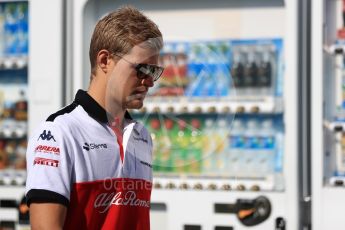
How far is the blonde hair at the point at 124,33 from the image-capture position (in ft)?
5.80

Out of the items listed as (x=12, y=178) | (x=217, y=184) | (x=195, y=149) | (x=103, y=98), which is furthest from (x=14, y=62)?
(x=103, y=98)

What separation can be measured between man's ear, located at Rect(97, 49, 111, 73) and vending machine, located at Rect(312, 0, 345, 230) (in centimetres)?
197

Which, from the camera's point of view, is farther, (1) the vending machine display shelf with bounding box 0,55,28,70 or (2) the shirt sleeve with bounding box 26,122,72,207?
(1) the vending machine display shelf with bounding box 0,55,28,70

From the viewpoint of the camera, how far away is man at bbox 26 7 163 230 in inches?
66.6

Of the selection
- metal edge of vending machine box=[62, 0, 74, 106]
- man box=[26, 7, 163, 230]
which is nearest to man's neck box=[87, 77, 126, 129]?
man box=[26, 7, 163, 230]

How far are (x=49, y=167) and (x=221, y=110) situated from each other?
2.29m

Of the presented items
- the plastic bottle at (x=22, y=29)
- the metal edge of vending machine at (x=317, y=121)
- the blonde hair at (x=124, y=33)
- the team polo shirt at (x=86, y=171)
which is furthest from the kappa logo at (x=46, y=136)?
the plastic bottle at (x=22, y=29)

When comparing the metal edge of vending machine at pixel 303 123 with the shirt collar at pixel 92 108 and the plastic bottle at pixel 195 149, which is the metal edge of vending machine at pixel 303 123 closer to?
the plastic bottle at pixel 195 149

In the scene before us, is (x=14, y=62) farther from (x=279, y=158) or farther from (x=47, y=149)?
(x=47, y=149)

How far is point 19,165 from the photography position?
4426mm

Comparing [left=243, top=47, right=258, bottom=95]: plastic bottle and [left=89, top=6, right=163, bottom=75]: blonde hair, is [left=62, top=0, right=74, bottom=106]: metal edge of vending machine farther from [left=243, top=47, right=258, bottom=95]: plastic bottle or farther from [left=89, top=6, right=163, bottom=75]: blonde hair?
[left=89, top=6, right=163, bottom=75]: blonde hair

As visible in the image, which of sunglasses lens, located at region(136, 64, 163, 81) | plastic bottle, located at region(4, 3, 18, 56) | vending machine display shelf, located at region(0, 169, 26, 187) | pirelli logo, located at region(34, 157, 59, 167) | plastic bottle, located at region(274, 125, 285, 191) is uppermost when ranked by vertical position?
plastic bottle, located at region(4, 3, 18, 56)

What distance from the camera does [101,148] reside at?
1.78 m

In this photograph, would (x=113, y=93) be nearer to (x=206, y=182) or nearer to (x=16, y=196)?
(x=206, y=182)
